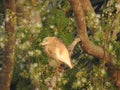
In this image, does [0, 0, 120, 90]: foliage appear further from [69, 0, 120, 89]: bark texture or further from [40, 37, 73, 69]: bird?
[40, 37, 73, 69]: bird

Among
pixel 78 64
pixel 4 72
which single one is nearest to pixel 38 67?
pixel 4 72

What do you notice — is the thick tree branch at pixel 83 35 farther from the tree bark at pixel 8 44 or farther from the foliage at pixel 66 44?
the tree bark at pixel 8 44

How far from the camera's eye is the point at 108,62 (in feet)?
17.8

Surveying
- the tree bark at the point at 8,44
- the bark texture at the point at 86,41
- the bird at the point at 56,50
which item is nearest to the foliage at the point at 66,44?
the bark texture at the point at 86,41

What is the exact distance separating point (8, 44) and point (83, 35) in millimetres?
749

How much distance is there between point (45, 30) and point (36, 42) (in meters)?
0.36

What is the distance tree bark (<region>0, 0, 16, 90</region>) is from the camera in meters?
4.35

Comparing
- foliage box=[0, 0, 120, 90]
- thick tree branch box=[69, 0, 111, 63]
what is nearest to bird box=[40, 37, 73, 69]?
foliage box=[0, 0, 120, 90]

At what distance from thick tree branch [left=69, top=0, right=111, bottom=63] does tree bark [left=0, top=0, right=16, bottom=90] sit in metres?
0.57

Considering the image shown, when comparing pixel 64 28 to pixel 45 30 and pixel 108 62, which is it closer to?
pixel 45 30

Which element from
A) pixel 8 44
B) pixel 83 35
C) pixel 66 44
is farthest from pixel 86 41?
pixel 8 44

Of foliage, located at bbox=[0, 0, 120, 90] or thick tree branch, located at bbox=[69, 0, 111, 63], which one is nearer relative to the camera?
thick tree branch, located at bbox=[69, 0, 111, 63]

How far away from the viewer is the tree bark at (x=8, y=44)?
435cm

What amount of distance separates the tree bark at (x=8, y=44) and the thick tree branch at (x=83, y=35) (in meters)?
0.57
